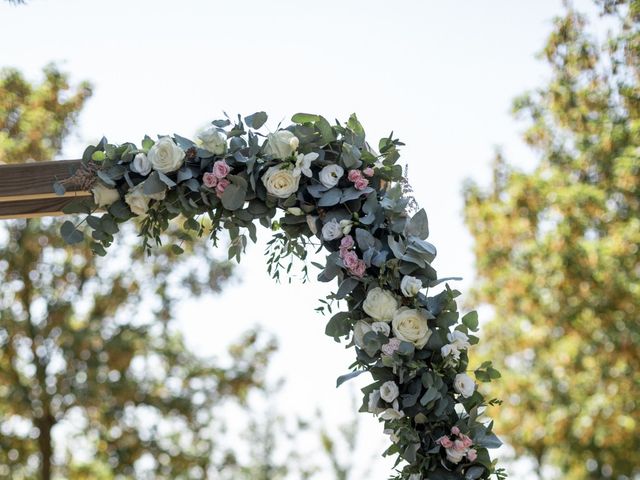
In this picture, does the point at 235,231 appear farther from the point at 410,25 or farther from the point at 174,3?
the point at 410,25

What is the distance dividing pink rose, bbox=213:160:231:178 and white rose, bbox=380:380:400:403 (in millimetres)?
719

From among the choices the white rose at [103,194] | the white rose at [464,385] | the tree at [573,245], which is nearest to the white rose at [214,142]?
the white rose at [103,194]

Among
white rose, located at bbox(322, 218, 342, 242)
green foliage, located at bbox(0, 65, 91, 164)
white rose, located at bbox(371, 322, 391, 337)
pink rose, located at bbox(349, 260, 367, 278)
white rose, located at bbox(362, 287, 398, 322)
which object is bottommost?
white rose, located at bbox(371, 322, 391, 337)

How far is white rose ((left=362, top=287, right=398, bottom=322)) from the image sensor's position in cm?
235

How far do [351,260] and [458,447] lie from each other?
55 cm

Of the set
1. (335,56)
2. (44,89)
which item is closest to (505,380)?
(335,56)

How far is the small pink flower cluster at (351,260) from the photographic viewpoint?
2.38 metres

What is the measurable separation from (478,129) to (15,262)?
209 inches

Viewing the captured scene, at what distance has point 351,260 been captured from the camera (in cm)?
238

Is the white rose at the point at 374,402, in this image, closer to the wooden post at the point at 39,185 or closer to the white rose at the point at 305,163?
the white rose at the point at 305,163

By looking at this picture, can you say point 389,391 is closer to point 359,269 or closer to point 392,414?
point 392,414

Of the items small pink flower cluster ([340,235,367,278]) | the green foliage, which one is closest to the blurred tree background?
the green foliage

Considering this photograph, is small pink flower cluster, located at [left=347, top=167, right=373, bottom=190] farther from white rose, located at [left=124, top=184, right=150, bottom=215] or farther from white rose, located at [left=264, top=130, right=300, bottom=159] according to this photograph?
white rose, located at [left=124, top=184, right=150, bottom=215]

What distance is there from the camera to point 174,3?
258 inches
